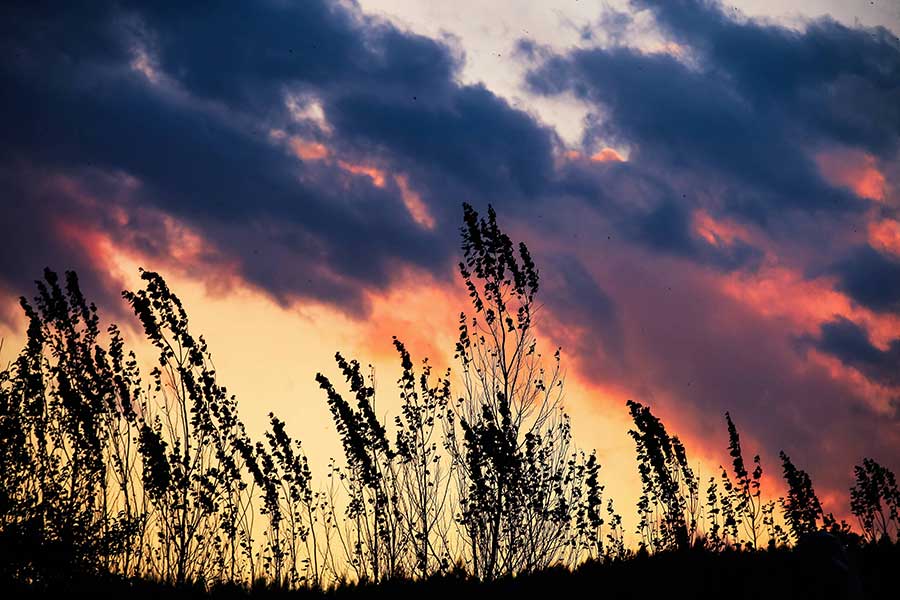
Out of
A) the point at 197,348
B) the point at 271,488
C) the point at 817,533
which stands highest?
the point at 197,348

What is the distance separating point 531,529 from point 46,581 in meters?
8.32

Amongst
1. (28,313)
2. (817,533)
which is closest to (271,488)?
(28,313)

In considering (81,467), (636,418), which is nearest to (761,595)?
(636,418)

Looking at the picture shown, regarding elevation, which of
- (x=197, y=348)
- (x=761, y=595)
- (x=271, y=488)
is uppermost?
(x=197, y=348)

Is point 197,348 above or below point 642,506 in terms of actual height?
above

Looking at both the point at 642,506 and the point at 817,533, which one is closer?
the point at 817,533

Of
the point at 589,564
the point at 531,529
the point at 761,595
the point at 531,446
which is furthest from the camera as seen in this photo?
the point at 531,446

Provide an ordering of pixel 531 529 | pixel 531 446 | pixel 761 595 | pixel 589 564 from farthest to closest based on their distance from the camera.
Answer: pixel 531 446
pixel 531 529
pixel 589 564
pixel 761 595

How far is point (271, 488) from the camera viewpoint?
1709 cm

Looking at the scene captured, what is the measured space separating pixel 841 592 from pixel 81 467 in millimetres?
13938

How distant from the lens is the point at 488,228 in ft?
55.9

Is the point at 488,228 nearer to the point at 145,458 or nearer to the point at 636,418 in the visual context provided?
the point at 636,418

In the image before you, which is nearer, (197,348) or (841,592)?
(841,592)

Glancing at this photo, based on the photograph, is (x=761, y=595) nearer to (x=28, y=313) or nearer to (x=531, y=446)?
(x=531, y=446)
